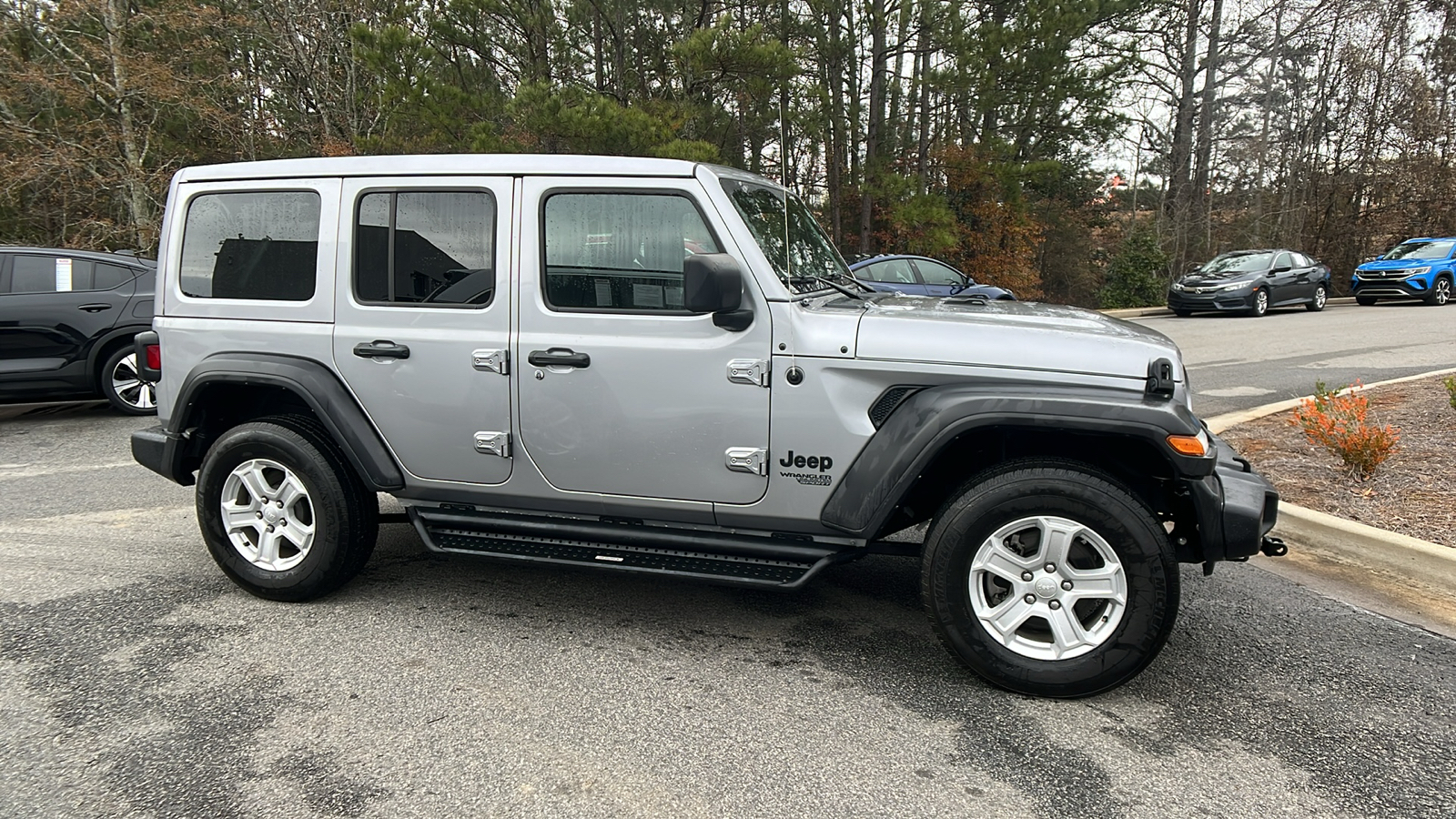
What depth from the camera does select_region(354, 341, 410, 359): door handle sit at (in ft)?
11.7

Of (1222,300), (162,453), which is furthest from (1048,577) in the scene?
(1222,300)

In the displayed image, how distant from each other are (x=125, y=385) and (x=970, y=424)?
8.48 m

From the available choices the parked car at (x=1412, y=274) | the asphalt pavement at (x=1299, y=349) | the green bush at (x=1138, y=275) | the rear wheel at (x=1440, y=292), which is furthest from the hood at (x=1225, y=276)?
the rear wheel at (x=1440, y=292)

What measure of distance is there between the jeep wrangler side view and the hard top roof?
13mm

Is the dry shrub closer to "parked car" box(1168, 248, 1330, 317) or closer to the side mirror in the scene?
the side mirror

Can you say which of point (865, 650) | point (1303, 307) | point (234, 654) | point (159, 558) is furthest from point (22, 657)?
point (1303, 307)

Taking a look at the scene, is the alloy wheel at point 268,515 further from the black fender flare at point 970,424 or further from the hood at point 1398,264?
the hood at point 1398,264

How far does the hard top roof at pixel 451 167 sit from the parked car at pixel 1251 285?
703 inches

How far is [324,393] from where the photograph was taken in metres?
3.63

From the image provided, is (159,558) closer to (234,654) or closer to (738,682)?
(234,654)

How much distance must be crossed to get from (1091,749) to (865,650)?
93cm

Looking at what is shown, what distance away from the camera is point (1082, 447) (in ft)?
10.5

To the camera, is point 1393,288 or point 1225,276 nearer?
point 1225,276

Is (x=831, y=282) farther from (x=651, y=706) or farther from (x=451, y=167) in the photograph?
(x=651, y=706)
